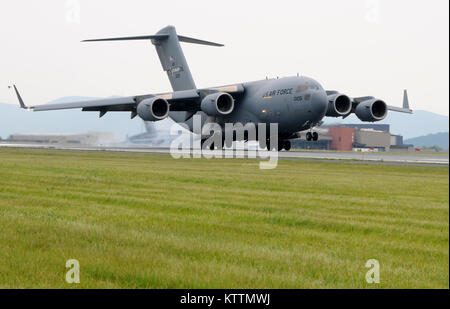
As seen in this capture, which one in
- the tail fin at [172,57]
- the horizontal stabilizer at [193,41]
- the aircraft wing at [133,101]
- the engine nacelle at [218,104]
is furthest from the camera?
the horizontal stabilizer at [193,41]

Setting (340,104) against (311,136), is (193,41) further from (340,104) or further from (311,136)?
(311,136)

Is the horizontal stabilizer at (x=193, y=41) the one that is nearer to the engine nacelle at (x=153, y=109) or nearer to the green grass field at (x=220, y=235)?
the engine nacelle at (x=153, y=109)

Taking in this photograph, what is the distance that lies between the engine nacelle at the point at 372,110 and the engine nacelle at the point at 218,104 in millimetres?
8776

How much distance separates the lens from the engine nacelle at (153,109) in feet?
111

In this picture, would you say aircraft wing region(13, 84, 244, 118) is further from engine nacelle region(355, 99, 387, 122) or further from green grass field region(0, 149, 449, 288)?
green grass field region(0, 149, 449, 288)

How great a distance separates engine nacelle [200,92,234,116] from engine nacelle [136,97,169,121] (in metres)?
2.78

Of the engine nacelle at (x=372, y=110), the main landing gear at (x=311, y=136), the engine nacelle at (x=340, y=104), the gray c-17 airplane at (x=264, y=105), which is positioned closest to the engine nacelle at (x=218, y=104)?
Answer: the gray c-17 airplane at (x=264, y=105)

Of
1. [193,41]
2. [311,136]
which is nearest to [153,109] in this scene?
[311,136]

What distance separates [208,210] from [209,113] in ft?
80.5

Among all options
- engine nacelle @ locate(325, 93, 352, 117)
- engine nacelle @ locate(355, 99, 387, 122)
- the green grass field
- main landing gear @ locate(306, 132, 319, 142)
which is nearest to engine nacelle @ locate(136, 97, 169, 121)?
main landing gear @ locate(306, 132, 319, 142)

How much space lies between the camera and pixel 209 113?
35.6 meters

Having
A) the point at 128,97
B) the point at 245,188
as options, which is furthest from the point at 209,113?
the point at 245,188

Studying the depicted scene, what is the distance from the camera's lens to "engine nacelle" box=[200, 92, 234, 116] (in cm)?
3498
